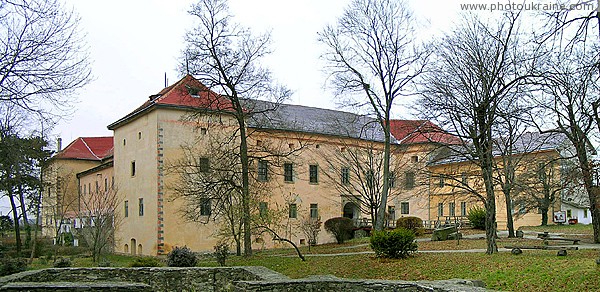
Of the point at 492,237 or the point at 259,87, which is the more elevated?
the point at 259,87

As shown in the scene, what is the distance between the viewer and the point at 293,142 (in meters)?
40.6

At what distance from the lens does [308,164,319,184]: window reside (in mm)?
42469

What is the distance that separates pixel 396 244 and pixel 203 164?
14.7 meters

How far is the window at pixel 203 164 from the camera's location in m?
29.3

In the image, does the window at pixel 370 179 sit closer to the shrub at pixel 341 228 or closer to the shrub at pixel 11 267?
the shrub at pixel 341 228

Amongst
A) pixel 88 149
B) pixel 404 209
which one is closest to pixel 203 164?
pixel 404 209

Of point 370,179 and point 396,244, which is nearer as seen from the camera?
point 396,244

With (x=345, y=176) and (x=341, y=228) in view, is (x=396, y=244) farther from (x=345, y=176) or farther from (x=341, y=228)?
(x=345, y=176)

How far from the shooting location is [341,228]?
38.4 metres

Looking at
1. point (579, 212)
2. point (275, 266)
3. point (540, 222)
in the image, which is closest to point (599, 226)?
point (275, 266)

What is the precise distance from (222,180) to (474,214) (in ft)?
57.6

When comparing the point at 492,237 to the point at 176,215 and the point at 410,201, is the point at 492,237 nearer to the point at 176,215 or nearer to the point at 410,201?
the point at 176,215

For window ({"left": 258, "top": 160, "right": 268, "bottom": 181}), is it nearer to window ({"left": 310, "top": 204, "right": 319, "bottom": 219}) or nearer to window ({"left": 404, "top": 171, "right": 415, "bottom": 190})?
window ({"left": 310, "top": 204, "right": 319, "bottom": 219})

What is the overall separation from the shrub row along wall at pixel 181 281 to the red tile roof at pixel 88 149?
37.8 m
